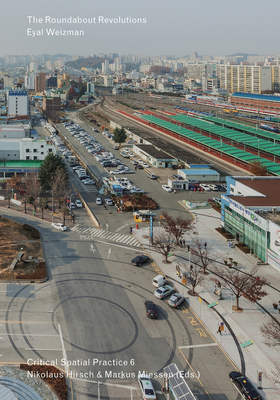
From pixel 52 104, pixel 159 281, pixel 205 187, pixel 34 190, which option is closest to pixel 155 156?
pixel 205 187

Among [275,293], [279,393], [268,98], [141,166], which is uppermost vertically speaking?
[268,98]

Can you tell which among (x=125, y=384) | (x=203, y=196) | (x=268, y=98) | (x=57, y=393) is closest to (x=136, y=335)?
(x=125, y=384)

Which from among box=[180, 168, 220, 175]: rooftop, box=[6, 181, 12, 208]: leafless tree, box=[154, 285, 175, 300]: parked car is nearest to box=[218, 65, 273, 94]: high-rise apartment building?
box=[180, 168, 220, 175]: rooftop

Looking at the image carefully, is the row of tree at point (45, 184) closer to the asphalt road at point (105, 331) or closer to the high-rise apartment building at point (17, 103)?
the asphalt road at point (105, 331)

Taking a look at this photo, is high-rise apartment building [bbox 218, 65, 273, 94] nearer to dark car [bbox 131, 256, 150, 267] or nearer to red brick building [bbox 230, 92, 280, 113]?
red brick building [bbox 230, 92, 280, 113]

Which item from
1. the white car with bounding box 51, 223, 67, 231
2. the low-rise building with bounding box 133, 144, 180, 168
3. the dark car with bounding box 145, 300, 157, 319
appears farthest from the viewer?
the low-rise building with bounding box 133, 144, 180, 168

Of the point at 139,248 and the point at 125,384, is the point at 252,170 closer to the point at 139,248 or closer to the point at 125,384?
the point at 139,248
